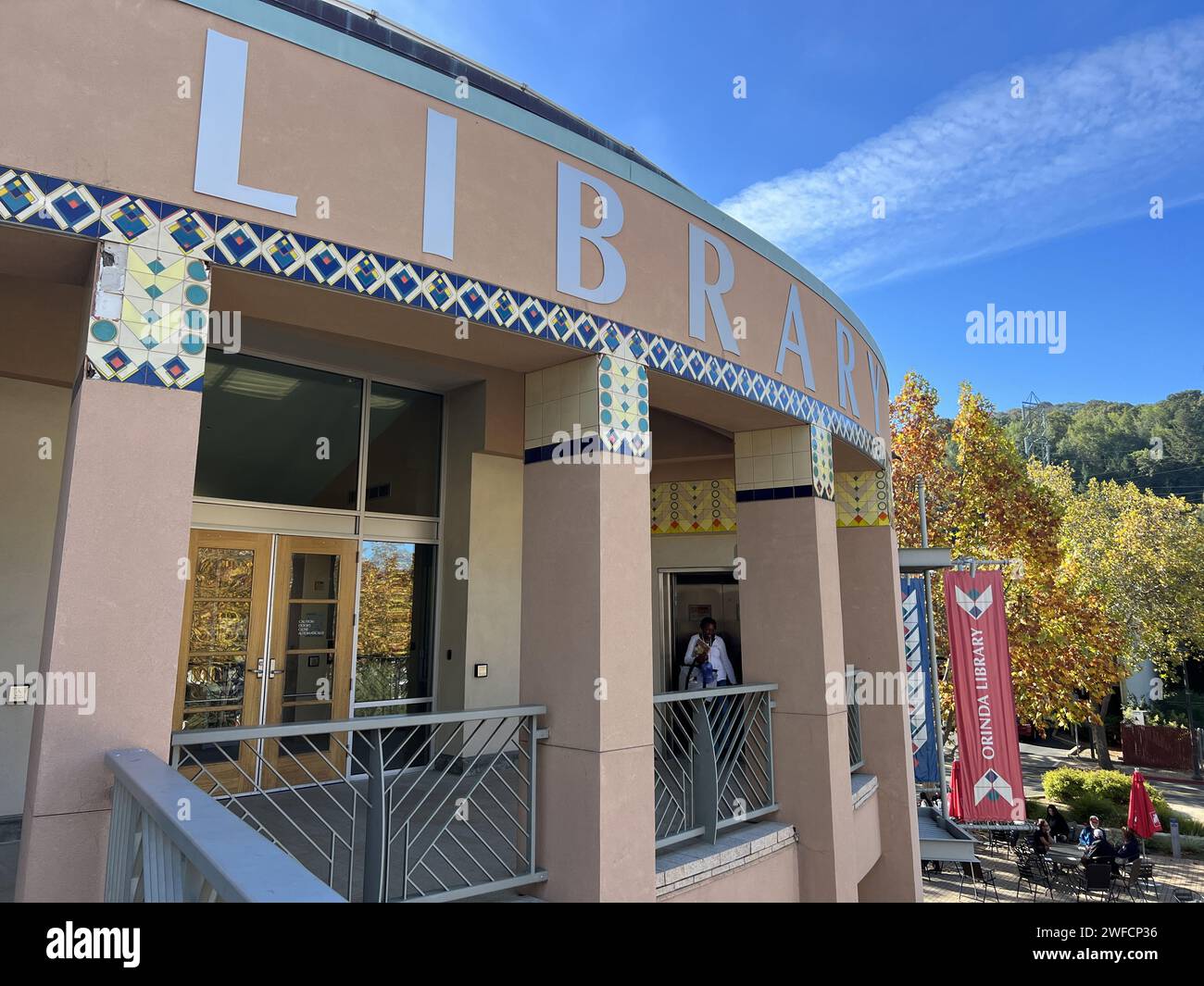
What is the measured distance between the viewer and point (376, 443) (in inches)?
267

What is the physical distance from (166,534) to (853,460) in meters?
6.42

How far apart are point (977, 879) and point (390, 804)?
1319 centimetres

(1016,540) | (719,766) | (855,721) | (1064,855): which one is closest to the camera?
(719,766)

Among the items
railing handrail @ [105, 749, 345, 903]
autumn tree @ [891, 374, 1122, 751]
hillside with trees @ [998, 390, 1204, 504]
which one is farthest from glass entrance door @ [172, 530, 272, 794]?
hillside with trees @ [998, 390, 1204, 504]

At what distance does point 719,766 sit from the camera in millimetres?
5531

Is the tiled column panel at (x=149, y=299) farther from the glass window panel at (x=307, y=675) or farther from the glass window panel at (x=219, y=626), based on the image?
the glass window panel at (x=307, y=675)

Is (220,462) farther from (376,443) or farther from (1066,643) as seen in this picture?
(1066,643)

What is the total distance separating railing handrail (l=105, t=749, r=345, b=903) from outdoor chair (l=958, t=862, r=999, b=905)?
14106mm

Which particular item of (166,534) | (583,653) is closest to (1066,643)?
(583,653)

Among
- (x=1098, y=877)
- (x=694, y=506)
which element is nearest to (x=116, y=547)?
(x=694, y=506)

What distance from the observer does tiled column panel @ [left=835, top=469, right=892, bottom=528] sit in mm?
8078

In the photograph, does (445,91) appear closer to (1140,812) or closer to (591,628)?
(591,628)

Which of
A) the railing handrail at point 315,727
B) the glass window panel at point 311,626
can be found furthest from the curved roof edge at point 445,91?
the glass window panel at point 311,626
